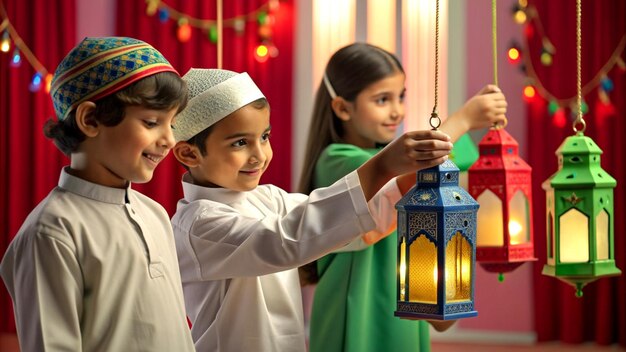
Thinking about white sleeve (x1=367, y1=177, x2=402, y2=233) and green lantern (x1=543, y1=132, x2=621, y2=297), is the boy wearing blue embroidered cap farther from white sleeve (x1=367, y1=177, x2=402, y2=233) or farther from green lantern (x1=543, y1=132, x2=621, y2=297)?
green lantern (x1=543, y1=132, x2=621, y2=297)

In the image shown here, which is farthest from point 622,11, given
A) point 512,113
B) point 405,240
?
point 405,240

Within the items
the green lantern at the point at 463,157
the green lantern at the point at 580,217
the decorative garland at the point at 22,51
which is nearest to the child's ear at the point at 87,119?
the green lantern at the point at 580,217

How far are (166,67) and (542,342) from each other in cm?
388

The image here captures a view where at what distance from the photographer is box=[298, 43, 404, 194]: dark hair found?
2.74 m

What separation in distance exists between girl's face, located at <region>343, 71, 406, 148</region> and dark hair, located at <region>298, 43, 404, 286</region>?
0.02 metres

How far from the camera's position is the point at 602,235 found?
2162 millimetres

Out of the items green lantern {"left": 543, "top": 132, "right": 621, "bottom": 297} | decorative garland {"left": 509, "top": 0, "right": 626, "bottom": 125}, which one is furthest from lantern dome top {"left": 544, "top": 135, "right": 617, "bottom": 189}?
decorative garland {"left": 509, "top": 0, "right": 626, "bottom": 125}

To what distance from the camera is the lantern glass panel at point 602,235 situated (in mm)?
2146

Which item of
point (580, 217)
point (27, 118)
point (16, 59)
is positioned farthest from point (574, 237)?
point (27, 118)

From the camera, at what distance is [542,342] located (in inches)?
201

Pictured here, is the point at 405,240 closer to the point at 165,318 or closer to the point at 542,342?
the point at 165,318

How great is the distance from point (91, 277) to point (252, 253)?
40 centimetres

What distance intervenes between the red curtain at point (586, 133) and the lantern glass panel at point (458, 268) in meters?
3.35

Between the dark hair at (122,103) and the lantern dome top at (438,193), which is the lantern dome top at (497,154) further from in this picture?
the dark hair at (122,103)
